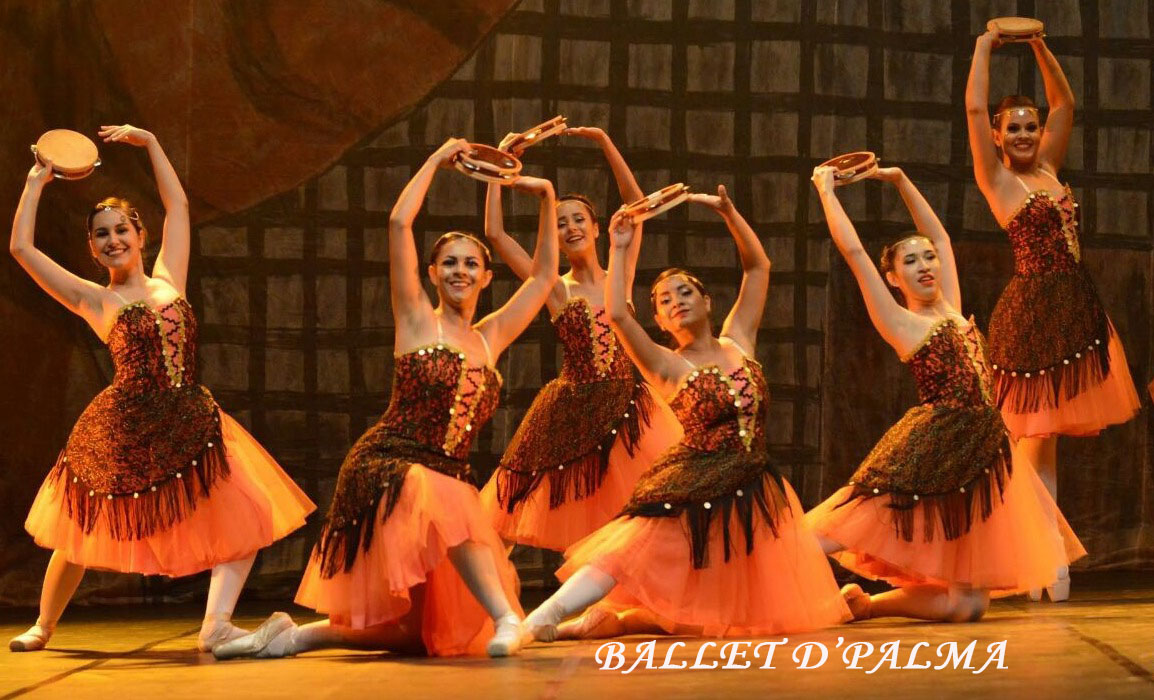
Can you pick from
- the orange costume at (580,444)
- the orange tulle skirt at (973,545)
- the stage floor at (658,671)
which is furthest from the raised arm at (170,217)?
the orange tulle skirt at (973,545)

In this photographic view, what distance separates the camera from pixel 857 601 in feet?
14.5

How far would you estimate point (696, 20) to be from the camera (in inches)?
239

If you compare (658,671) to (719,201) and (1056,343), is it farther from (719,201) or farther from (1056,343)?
(1056,343)

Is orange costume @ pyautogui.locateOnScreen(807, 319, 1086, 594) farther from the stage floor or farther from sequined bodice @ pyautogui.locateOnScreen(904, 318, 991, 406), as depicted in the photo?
the stage floor

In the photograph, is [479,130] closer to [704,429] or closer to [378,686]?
[704,429]

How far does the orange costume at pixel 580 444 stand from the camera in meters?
4.80

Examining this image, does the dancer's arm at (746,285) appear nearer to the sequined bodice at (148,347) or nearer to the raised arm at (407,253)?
the raised arm at (407,253)

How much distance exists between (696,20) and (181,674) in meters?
3.52

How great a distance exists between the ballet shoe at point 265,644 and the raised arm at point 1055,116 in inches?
115

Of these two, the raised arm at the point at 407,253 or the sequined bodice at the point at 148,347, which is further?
the sequined bodice at the point at 148,347

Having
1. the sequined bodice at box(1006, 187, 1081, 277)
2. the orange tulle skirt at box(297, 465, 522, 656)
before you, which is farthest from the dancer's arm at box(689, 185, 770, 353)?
the sequined bodice at box(1006, 187, 1081, 277)

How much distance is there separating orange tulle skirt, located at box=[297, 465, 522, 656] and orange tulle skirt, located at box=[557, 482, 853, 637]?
295mm

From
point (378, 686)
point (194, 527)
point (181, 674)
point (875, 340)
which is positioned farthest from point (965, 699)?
point (875, 340)

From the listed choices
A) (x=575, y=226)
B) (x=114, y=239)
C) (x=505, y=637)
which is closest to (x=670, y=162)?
(x=575, y=226)
